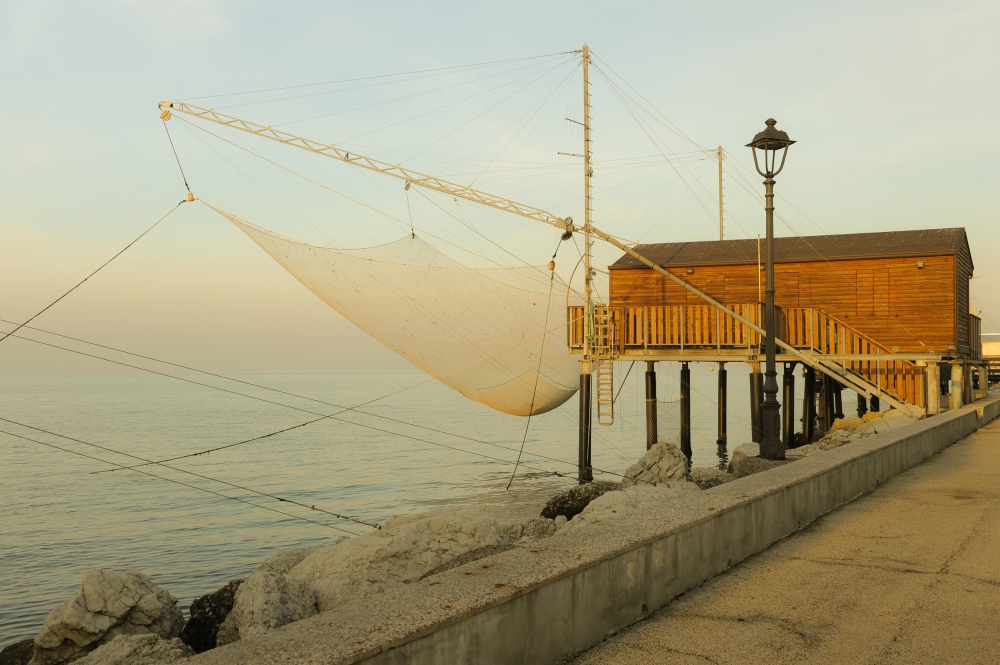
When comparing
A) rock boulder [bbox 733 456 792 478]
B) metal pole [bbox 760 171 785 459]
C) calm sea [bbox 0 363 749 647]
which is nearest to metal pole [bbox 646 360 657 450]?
calm sea [bbox 0 363 749 647]

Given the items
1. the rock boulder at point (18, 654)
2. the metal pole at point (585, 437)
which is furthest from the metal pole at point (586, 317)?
the rock boulder at point (18, 654)

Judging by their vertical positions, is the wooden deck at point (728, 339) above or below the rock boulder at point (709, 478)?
above

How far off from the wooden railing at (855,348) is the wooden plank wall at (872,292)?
3.54ft

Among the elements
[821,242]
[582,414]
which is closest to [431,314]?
[582,414]

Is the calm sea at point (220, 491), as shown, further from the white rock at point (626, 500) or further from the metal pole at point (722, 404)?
the white rock at point (626, 500)

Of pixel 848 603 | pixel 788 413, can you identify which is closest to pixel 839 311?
pixel 788 413

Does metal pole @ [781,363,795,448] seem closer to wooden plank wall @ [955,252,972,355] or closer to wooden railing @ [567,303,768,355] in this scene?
wooden railing @ [567,303,768,355]

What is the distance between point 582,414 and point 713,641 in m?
22.4

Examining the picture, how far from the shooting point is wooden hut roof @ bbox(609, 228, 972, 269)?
2945 centimetres

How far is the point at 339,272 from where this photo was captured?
22.1 m

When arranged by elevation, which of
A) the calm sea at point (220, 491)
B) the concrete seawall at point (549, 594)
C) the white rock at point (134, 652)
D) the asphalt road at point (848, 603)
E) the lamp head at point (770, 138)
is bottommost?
the calm sea at point (220, 491)

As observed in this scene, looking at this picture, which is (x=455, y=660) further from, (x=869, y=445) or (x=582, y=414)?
(x=582, y=414)

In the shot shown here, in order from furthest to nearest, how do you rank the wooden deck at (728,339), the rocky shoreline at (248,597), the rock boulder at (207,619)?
the wooden deck at (728,339) < the rock boulder at (207,619) < the rocky shoreline at (248,597)

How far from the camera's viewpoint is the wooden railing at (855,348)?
2720 centimetres
